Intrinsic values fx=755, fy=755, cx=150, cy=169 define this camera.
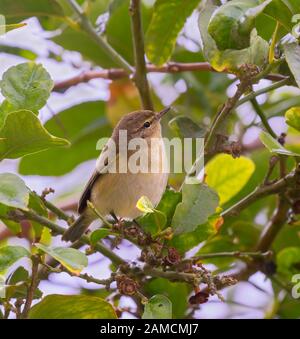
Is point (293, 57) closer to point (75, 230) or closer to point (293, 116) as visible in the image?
point (293, 116)

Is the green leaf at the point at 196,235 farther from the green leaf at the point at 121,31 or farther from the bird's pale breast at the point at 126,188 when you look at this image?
the green leaf at the point at 121,31

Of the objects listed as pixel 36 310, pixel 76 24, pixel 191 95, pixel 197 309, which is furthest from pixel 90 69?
pixel 36 310

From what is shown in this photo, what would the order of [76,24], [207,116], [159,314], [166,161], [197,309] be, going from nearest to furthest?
1. [159,314]
2. [197,309]
3. [76,24]
4. [166,161]
5. [207,116]

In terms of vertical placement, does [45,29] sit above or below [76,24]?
above

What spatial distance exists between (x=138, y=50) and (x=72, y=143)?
105 centimetres

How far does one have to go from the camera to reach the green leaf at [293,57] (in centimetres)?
222

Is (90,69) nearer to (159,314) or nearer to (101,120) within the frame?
(101,120)

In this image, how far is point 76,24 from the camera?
3.34m

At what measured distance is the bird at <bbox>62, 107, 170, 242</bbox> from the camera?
3.52 meters

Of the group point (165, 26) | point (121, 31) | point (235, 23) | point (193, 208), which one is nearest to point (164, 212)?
point (193, 208)

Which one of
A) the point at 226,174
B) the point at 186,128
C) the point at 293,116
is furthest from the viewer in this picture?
the point at 226,174

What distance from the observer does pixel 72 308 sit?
241cm

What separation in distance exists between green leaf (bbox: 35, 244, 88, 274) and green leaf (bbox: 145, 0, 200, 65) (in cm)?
135

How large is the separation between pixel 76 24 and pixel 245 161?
962mm
